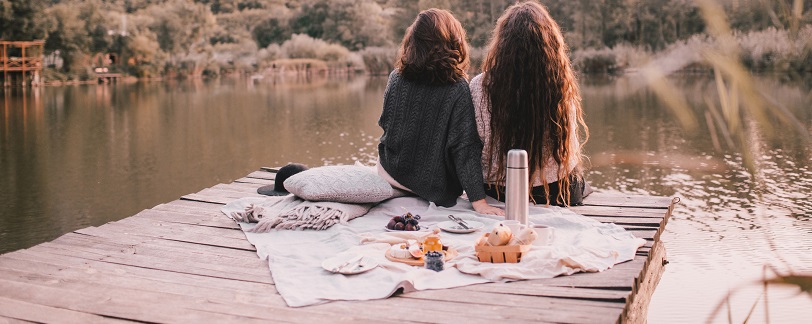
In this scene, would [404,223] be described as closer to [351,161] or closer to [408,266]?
[408,266]

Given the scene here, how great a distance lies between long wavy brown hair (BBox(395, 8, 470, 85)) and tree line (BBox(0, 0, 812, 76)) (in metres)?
14.3

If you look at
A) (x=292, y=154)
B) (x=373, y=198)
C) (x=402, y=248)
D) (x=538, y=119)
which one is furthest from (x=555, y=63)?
(x=292, y=154)

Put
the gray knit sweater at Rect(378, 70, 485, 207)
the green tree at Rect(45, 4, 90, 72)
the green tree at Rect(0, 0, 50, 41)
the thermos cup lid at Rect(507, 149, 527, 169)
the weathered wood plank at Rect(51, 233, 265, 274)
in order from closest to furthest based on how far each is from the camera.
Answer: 1. the weathered wood plank at Rect(51, 233, 265, 274)
2. the thermos cup lid at Rect(507, 149, 527, 169)
3. the gray knit sweater at Rect(378, 70, 485, 207)
4. the green tree at Rect(0, 0, 50, 41)
5. the green tree at Rect(45, 4, 90, 72)

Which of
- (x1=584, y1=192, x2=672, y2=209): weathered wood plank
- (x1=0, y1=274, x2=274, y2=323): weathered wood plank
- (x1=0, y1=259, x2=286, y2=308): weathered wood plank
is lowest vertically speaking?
(x1=0, y1=274, x2=274, y2=323): weathered wood plank

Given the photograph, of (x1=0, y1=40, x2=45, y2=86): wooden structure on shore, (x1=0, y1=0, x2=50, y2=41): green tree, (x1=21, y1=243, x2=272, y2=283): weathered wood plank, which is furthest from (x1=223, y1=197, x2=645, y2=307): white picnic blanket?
(x1=0, y1=0, x2=50, y2=41): green tree

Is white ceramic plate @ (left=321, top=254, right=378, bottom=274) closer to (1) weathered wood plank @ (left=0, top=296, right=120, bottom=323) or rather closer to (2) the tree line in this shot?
(1) weathered wood plank @ (left=0, top=296, right=120, bottom=323)

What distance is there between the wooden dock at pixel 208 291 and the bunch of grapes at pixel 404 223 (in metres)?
0.61

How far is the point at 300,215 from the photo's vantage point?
352 centimetres

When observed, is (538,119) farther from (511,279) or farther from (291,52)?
(291,52)

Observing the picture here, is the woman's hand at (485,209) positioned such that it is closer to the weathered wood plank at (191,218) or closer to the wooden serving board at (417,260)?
the wooden serving board at (417,260)

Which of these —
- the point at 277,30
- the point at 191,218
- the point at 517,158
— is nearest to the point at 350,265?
the point at 517,158

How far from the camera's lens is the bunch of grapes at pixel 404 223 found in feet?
11.0

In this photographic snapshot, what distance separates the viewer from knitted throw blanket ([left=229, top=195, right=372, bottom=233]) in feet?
11.3

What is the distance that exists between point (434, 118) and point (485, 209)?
1.68 ft
